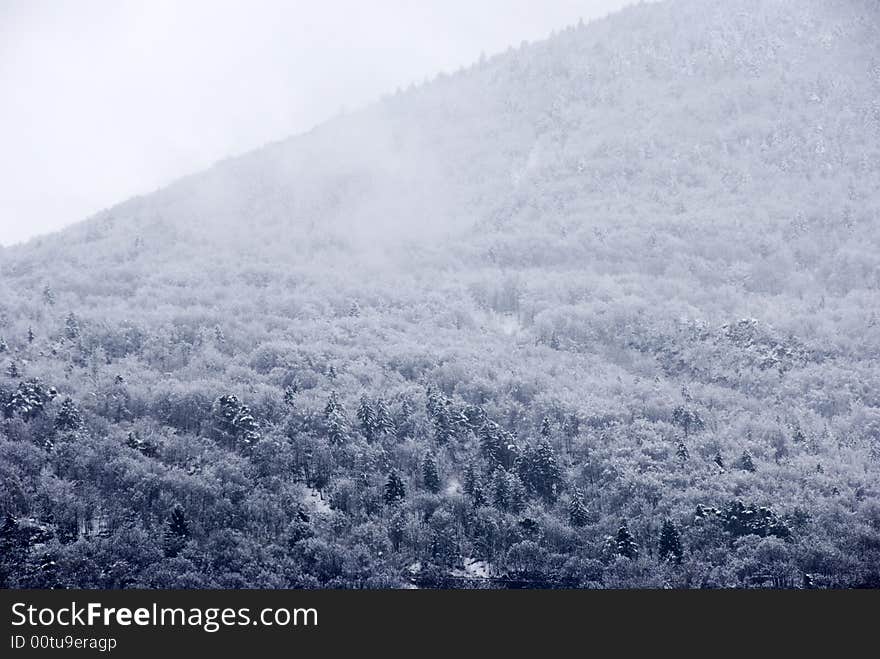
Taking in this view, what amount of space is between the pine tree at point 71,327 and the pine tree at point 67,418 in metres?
16.1

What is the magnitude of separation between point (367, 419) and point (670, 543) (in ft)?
73.8

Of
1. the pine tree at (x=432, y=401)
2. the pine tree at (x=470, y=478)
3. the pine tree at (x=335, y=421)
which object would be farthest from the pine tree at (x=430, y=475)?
the pine tree at (x=335, y=421)

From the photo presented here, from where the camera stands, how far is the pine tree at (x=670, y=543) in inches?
2037

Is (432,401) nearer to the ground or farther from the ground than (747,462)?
farther from the ground

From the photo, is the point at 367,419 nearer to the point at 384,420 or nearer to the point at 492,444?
the point at 384,420

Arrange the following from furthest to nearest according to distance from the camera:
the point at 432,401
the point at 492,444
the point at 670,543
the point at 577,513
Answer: the point at 432,401, the point at 492,444, the point at 577,513, the point at 670,543

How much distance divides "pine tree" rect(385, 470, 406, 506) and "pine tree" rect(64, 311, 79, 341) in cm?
3291

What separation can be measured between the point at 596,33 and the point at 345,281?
90.6 meters

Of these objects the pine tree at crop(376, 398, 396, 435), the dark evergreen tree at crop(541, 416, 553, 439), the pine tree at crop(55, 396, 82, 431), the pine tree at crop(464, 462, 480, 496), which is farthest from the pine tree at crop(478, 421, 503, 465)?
the pine tree at crop(55, 396, 82, 431)

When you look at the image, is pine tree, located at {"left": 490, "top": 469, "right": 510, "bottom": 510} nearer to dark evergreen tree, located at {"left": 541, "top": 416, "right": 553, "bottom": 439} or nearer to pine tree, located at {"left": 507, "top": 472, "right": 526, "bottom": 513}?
pine tree, located at {"left": 507, "top": 472, "right": 526, "bottom": 513}

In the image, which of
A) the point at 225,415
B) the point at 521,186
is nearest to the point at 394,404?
the point at 225,415

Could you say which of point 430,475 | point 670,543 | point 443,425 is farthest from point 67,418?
point 670,543

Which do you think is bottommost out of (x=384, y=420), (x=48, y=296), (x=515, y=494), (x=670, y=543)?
(x=670, y=543)

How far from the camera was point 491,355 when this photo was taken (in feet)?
241
